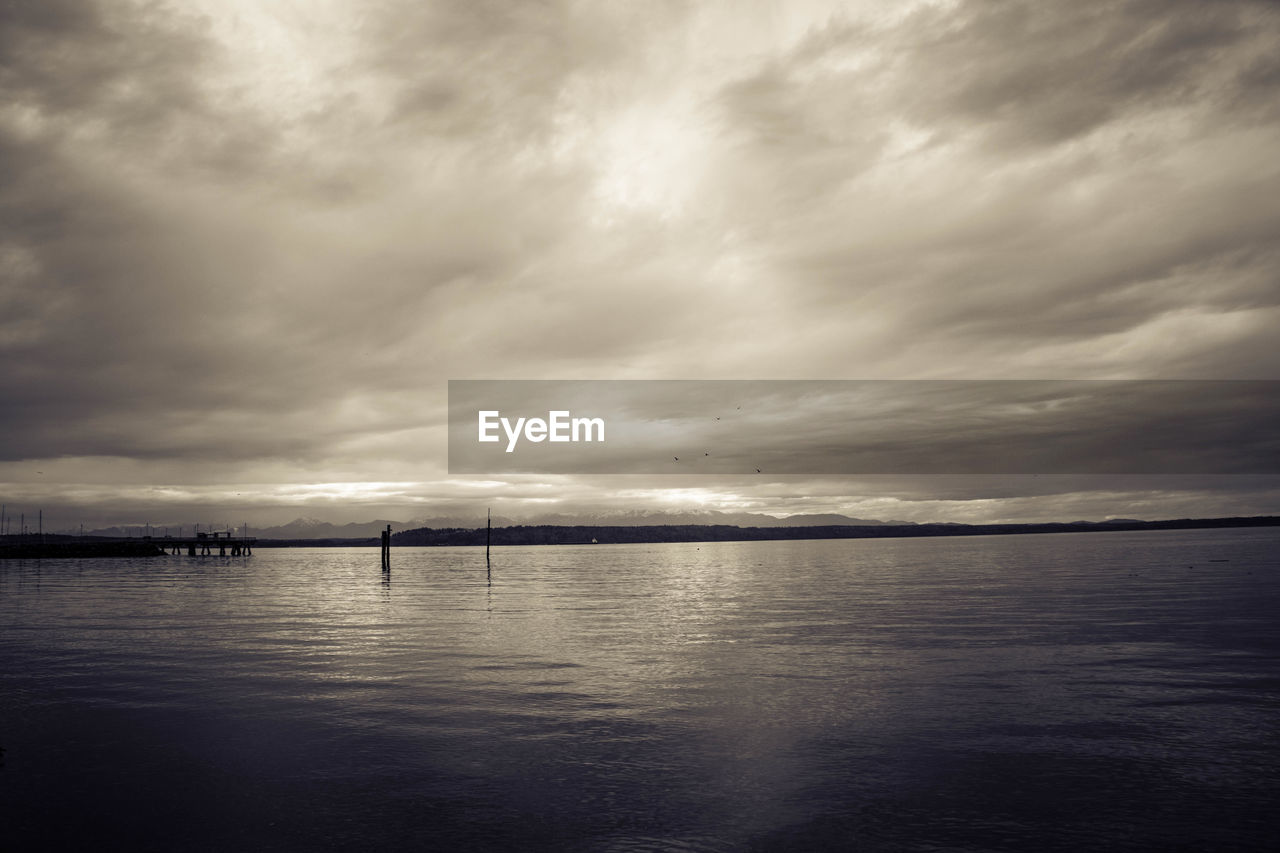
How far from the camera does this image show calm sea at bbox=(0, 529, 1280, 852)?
11859 mm

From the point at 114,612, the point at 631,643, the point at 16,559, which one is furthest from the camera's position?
the point at 16,559

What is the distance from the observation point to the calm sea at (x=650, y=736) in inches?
467

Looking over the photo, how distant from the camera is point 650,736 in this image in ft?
55.0

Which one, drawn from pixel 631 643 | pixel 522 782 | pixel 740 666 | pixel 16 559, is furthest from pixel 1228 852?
pixel 16 559

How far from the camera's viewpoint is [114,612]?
44.8 meters

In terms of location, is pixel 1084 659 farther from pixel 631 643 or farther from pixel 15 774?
pixel 15 774

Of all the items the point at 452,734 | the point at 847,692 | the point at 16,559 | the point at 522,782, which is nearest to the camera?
the point at 522,782

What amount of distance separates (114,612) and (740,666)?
36950 mm

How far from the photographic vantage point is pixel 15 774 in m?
14.6

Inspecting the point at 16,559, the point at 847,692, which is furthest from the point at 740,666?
the point at 16,559

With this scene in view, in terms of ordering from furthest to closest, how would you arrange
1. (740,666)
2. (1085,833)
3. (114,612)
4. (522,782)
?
(114,612)
(740,666)
(522,782)
(1085,833)

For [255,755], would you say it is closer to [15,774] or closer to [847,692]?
[15,774]

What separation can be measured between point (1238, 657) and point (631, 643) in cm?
1950

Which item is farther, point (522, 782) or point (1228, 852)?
point (522, 782)
